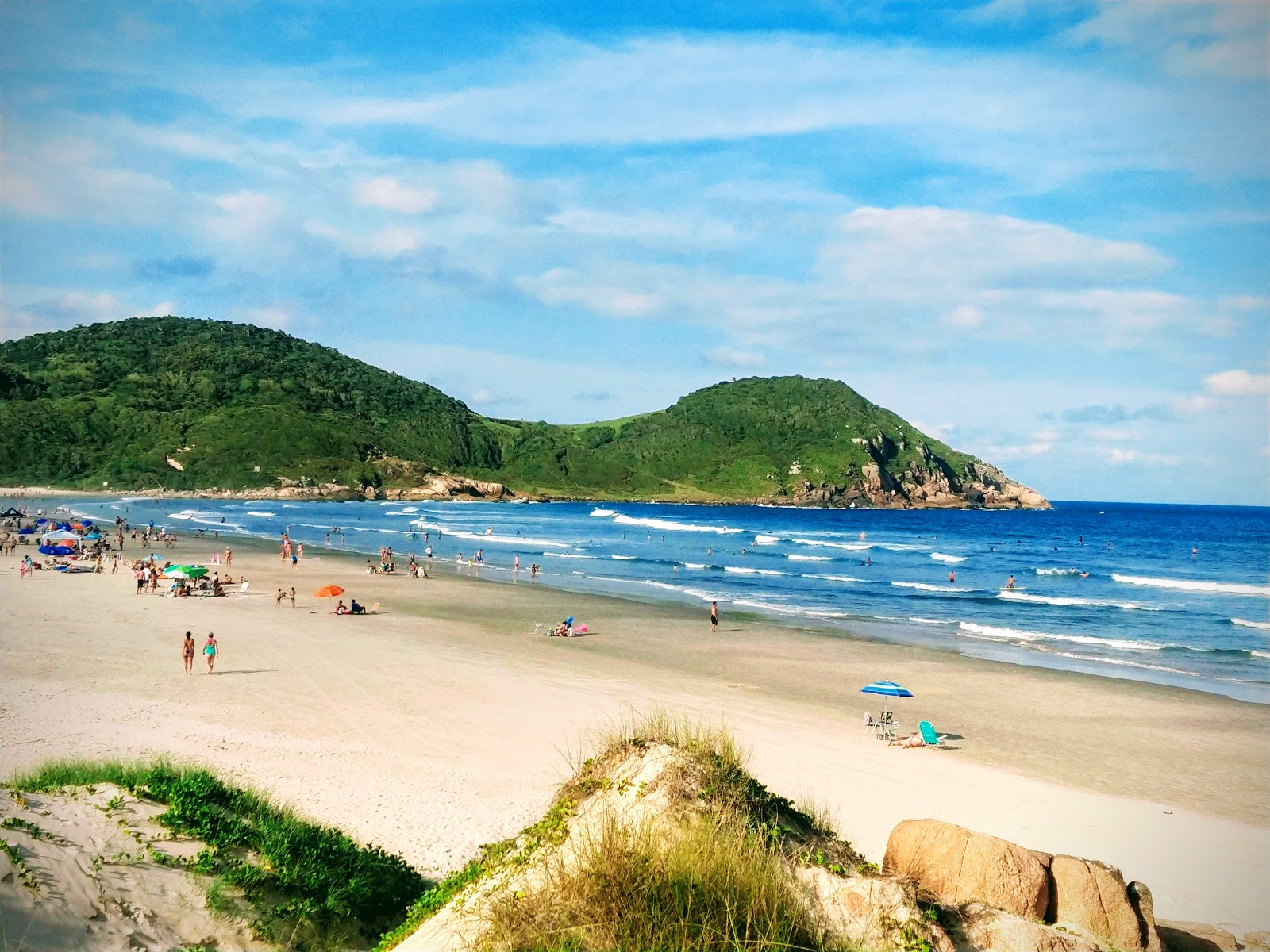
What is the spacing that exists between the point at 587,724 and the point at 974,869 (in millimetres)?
12512

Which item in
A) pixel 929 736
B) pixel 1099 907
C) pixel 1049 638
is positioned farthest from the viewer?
pixel 1049 638

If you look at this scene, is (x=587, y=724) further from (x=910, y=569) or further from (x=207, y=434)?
(x=207, y=434)

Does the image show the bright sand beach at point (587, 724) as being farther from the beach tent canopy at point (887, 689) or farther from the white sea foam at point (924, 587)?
the white sea foam at point (924, 587)

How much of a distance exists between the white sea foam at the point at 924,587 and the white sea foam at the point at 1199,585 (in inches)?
559

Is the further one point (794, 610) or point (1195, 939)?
point (794, 610)

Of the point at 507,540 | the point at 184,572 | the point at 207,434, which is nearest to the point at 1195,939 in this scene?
the point at 184,572

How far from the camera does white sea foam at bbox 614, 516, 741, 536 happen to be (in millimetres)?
106125

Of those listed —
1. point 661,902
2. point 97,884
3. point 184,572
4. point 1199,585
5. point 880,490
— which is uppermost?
point 880,490

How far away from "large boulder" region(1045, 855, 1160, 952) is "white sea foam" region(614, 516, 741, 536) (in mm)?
93002

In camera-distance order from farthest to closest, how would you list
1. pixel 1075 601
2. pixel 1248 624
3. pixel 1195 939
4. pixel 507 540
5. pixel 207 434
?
pixel 207 434, pixel 507 540, pixel 1075 601, pixel 1248 624, pixel 1195 939

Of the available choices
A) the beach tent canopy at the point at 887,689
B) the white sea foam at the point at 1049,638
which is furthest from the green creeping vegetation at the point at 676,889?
the white sea foam at the point at 1049,638

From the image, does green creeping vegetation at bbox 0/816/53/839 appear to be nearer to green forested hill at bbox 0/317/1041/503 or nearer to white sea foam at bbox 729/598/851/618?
white sea foam at bbox 729/598/851/618

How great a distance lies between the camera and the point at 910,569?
64.9 metres

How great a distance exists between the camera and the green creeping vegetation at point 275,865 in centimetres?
741
